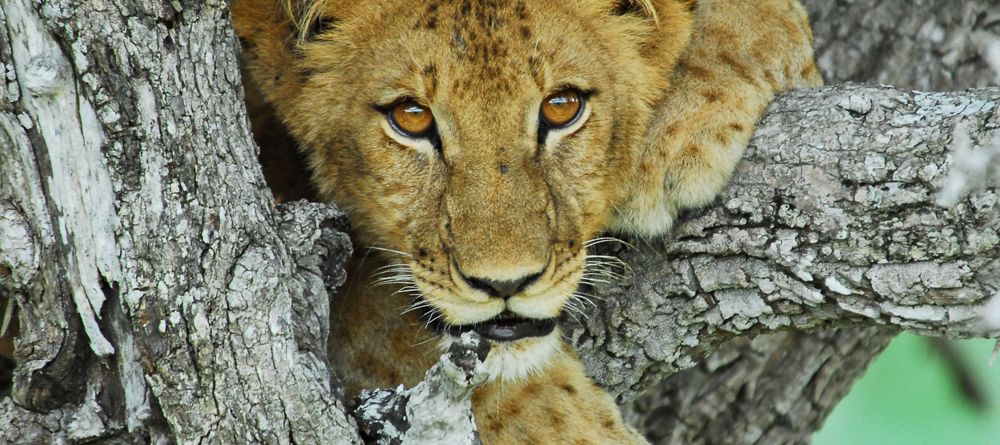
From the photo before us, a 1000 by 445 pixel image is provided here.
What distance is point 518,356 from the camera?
9.76 feet

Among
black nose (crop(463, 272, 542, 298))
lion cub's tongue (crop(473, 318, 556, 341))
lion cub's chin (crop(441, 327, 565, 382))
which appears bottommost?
lion cub's chin (crop(441, 327, 565, 382))

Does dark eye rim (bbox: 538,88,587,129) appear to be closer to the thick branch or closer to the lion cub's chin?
the thick branch

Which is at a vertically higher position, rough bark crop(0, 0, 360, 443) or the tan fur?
the tan fur

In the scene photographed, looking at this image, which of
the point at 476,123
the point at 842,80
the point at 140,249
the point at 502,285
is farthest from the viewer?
the point at 842,80

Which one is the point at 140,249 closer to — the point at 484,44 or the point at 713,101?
the point at 484,44

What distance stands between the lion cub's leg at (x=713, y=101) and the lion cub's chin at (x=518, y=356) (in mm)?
374

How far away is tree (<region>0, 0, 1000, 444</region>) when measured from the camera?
244cm

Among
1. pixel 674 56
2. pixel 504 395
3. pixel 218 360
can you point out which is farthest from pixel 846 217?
pixel 218 360

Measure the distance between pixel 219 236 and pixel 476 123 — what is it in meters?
0.72

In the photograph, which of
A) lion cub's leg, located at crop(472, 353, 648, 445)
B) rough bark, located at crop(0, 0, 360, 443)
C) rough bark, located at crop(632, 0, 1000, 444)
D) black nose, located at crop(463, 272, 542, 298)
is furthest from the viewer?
rough bark, located at crop(632, 0, 1000, 444)

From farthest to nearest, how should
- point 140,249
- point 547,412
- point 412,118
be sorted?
point 547,412
point 412,118
point 140,249

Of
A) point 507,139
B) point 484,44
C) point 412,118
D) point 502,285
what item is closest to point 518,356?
point 502,285

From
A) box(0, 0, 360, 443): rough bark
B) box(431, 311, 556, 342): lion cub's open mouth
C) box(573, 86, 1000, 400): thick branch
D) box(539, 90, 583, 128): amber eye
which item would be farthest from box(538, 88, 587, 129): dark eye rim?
box(0, 0, 360, 443): rough bark

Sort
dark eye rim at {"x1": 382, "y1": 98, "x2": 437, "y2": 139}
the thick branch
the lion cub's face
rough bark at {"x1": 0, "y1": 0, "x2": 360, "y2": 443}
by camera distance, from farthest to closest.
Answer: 1. dark eye rim at {"x1": 382, "y1": 98, "x2": 437, "y2": 139}
2. the lion cub's face
3. the thick branch
4. rough bark at {"x1": 0, "y1": 0, "x2": 360, "y2": 443}
